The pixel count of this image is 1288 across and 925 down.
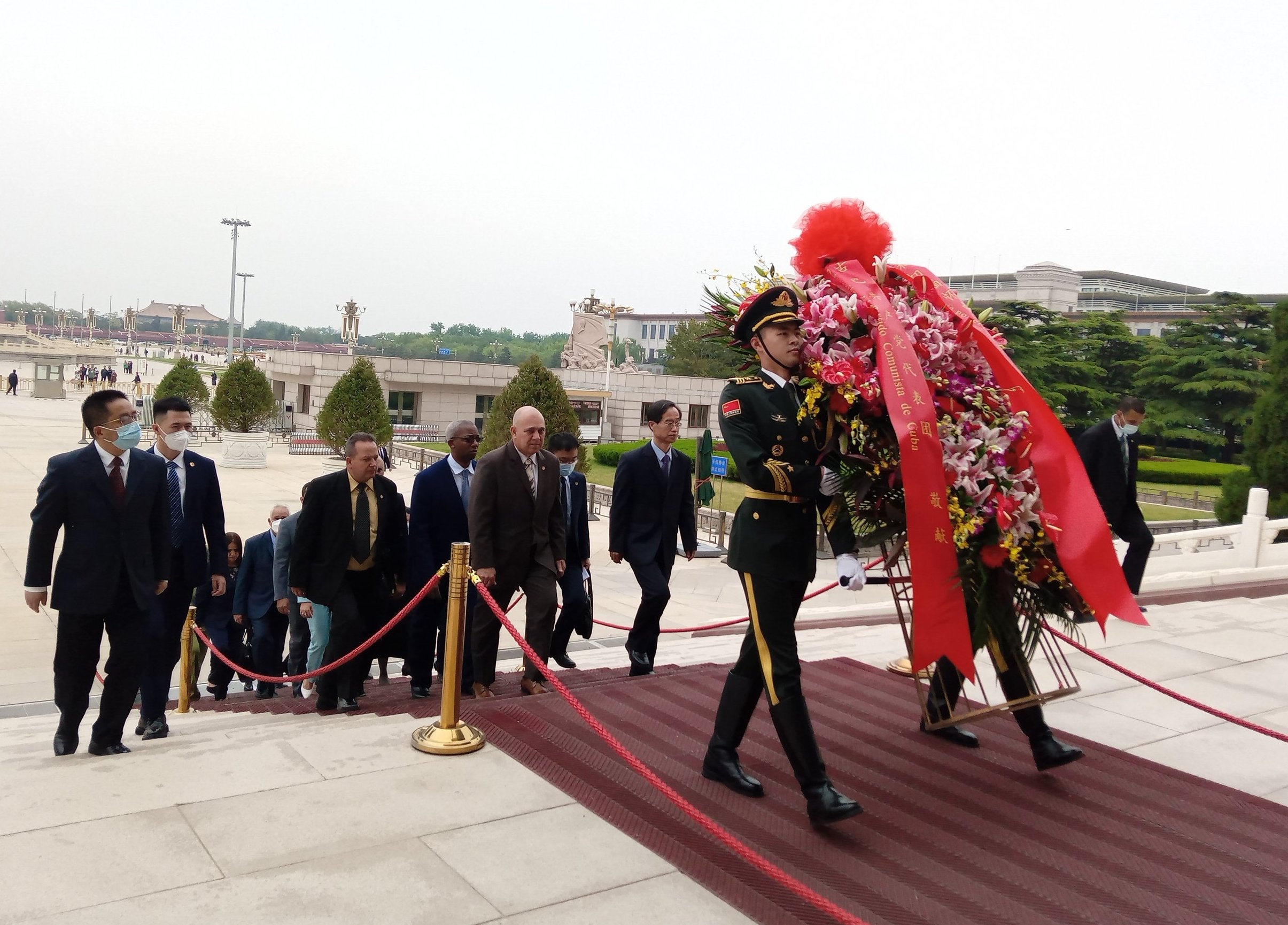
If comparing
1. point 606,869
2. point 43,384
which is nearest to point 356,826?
point 606,869

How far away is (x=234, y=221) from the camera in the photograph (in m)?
56.5

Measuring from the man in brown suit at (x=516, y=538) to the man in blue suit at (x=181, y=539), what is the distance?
4.58 ft

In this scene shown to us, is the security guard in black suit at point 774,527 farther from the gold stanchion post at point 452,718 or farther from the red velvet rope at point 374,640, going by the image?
the red velvet rope at point 374,640

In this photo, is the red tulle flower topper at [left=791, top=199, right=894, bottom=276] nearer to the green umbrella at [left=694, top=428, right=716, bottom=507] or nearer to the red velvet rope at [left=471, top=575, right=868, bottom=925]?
the red velvet rope at [left=471, top=575, right=868, bottom=925]

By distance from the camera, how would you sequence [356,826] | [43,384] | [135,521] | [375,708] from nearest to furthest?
[356,826]
[135,521]
[375,708]
[43,384]

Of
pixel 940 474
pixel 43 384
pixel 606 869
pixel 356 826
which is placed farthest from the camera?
pixel 43 384

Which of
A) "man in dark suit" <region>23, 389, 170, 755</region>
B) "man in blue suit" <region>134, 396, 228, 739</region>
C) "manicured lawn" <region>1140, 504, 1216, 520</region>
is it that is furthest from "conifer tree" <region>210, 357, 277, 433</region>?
"man in dark suit" <region>23, 389, 170, 755</region>

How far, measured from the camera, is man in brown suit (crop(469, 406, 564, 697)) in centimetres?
558

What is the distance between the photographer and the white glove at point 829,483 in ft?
12.9

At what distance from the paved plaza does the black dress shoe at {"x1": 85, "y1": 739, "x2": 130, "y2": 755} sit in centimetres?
14

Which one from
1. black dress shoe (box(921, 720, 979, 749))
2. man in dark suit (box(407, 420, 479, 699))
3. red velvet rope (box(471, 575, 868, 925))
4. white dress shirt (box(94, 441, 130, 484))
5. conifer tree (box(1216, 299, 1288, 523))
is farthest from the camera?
conifer tree (box(1216, 299, 1288, 523))

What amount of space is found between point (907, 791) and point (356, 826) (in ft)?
7.16

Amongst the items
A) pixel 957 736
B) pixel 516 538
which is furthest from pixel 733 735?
pixel 516 538

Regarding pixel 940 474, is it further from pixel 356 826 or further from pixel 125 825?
pixel 125 825
